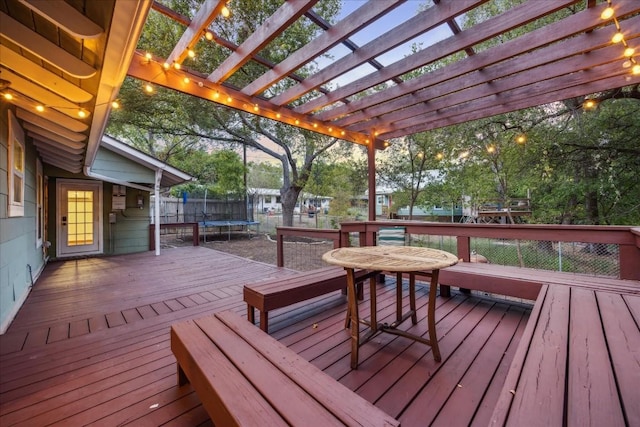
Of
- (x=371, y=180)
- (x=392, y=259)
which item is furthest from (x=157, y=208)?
(x=392, y=259)

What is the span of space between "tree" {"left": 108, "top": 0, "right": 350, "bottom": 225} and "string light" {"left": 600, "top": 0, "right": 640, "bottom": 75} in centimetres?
469

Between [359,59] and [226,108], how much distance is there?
7538mm

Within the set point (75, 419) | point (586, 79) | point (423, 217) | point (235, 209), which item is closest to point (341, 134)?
point (586, 79)

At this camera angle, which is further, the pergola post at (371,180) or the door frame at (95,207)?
the door frame at (95,207)

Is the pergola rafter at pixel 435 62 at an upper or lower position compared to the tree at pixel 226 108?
lower

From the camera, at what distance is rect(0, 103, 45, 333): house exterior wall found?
266cm

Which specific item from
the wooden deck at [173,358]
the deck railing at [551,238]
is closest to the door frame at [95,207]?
the wooden deck at [173,358]

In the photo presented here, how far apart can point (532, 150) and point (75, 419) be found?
8.10 meters

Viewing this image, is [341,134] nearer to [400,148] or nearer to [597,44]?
[597,44]

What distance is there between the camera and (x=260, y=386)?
109cm

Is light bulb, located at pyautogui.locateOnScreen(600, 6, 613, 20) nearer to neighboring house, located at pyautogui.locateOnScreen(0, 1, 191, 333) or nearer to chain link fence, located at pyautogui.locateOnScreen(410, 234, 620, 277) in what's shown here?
chain link fence, located at pyautogui.locateOnScreen(410, 234, 620, 277)

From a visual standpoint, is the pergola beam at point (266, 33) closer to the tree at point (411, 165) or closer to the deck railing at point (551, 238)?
the deck railing at point (551, 238)

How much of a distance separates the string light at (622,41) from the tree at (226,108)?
4.69 metres

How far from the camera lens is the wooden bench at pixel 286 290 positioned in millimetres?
2246
